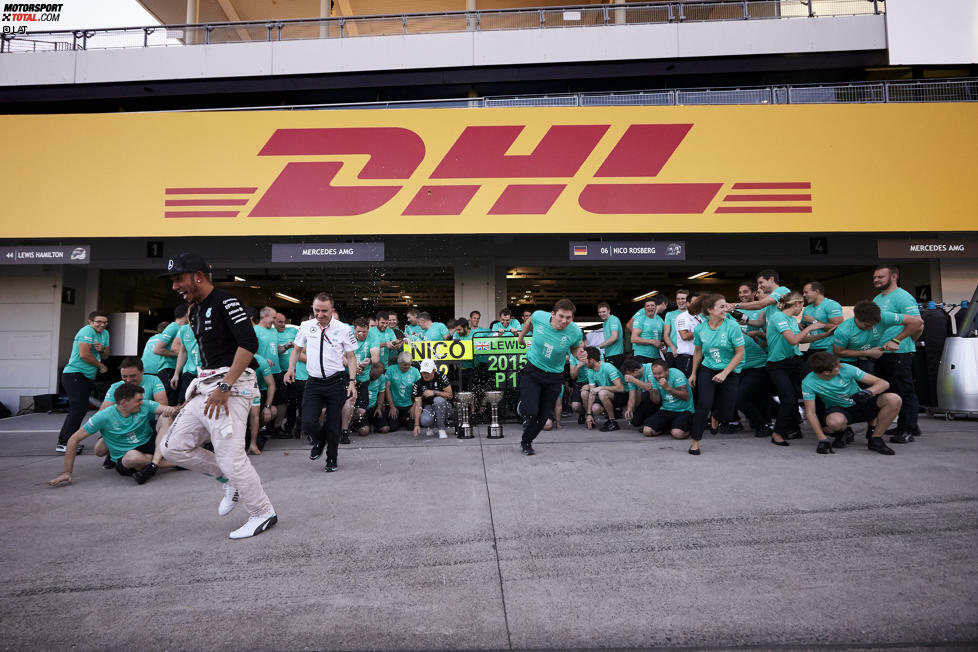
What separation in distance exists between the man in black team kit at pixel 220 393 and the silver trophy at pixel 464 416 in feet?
12.2

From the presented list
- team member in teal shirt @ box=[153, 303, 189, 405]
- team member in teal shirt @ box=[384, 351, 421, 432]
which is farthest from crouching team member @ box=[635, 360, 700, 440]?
team member in teal shirt @ box=[153, 303, 189, 405]

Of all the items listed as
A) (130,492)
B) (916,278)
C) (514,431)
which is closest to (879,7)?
(916,278)

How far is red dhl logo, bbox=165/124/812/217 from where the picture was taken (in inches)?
380

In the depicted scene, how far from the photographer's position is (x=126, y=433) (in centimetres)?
515

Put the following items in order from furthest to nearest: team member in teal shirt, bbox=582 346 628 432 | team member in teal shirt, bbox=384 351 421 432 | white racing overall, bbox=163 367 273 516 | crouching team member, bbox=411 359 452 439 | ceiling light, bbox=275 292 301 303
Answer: ceiling light, bbox=275 292 301 303
team member in teal shirt, bbox=384 351 421 432
team member in teal shirt, bbox=582 346 628 432
crouching team member, bbox=411 359 452 439
white racing overall, bbox=163 367 273 516

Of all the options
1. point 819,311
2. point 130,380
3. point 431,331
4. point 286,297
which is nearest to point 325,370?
point 130,380

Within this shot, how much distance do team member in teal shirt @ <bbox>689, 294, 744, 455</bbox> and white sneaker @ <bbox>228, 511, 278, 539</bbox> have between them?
14.4 ft

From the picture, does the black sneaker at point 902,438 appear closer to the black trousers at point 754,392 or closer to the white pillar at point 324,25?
the black trousers at point 754,392

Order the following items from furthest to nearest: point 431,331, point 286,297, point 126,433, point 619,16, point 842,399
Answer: point 286,297 → point 619,16 → point 431,331 → point 842,399 → point 126,433

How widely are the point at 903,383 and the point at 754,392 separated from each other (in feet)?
5.23

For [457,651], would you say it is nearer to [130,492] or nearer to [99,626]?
[99,626]

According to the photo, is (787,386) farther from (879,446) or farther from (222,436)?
(222,436)

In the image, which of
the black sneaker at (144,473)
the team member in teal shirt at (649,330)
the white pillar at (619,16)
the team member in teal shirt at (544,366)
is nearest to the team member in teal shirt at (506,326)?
the team member in teal shirt at (649,330)

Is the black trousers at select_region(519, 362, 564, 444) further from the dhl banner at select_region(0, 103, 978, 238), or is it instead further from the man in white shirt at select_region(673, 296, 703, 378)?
the dhl banner at select_region(0, 103, 978, 238)
